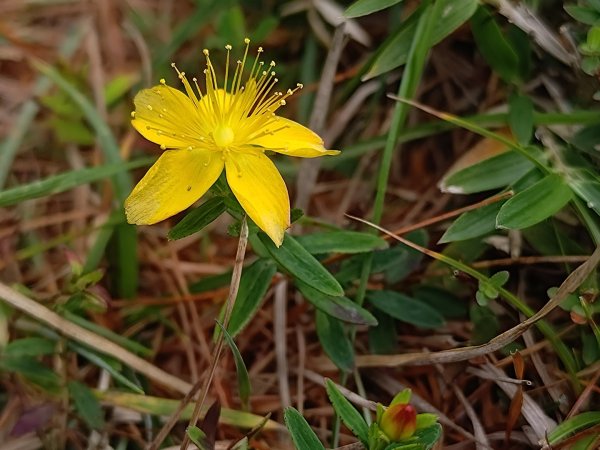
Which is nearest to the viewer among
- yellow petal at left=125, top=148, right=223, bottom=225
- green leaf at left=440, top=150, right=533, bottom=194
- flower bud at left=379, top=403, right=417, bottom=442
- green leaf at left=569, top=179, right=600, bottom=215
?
flower bud at left=379, top=403, right=417, bottom=442

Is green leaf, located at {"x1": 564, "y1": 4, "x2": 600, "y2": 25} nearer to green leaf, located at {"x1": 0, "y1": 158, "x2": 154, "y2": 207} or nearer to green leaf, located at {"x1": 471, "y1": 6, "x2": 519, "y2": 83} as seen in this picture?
green leaf, located at {"x1": 471, "y1": 6, "x2": 519, "y2": 83}

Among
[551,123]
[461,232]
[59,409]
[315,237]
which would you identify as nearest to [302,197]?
[315,237]

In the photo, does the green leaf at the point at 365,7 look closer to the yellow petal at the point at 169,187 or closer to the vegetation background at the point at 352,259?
the vegetation background at the point at 352,259

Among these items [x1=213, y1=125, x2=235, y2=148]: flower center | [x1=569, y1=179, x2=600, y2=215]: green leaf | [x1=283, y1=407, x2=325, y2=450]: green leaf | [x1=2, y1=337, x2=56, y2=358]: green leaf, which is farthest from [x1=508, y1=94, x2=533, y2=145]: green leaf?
[x1=2, y1=337, x2=56, y2=358]: green leaf

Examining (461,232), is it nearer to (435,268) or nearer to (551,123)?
(435,268)

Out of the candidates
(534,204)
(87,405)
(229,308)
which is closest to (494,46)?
(534,204)

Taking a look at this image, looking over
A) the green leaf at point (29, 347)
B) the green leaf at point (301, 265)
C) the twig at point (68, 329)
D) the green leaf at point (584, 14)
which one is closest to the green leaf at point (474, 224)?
the green leaf at point (301, 265)

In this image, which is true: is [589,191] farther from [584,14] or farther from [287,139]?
[287,139]
